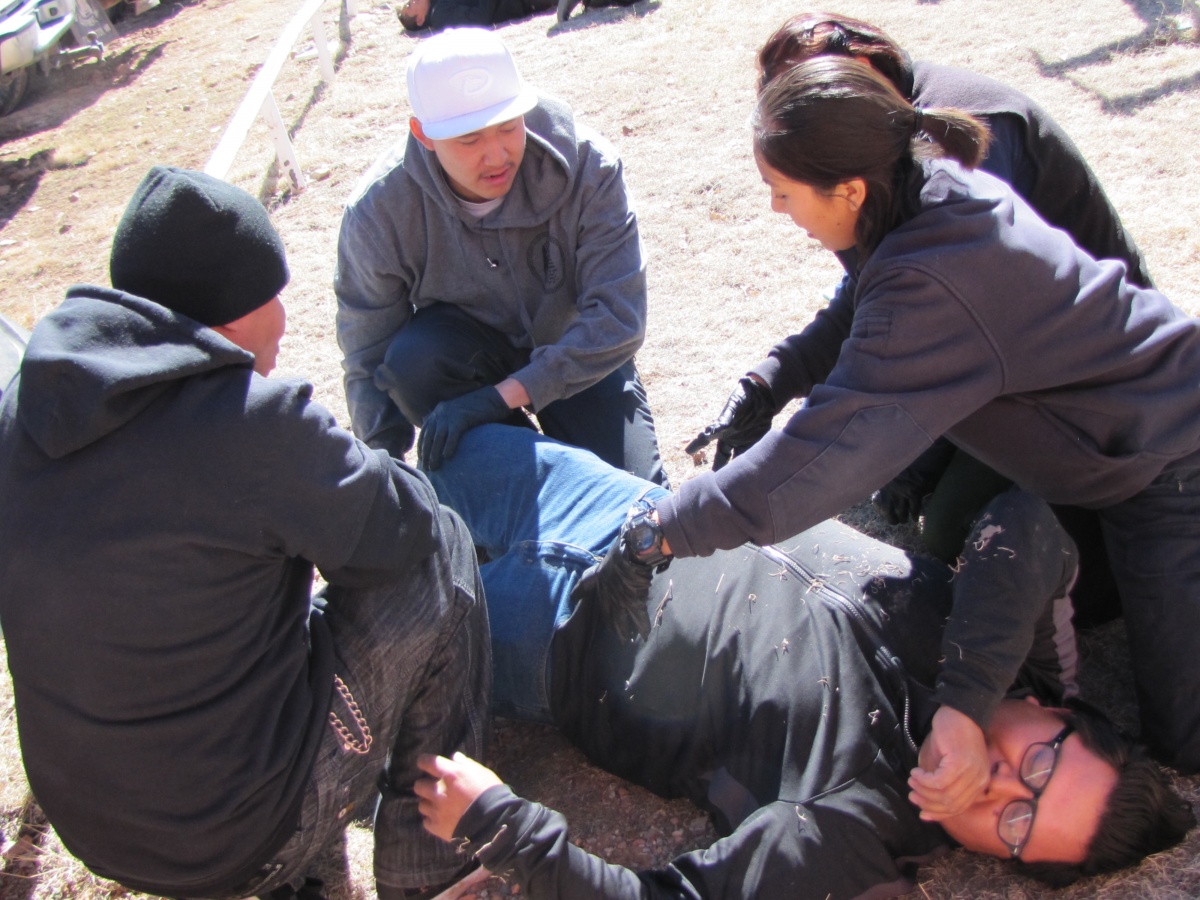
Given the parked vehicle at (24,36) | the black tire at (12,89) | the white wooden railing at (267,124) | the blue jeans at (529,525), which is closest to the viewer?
the blue jeans at (529,525)

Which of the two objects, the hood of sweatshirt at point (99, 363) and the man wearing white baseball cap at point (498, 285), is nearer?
the hood of sweatshirt at point (99, 363)

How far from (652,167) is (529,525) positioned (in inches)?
115

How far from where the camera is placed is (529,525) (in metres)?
2.22

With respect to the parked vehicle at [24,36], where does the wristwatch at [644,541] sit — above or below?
above

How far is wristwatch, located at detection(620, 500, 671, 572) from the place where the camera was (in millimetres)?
1875

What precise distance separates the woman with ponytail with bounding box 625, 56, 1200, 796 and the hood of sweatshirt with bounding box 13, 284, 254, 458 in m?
0.87

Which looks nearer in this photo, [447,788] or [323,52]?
[447,788]

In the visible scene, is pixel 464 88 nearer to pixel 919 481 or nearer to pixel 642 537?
pixel 642 537

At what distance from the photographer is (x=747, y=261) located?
12.8 feet

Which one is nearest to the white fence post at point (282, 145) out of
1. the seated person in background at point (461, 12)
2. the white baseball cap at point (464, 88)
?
the seated person in background at point (461, 12)

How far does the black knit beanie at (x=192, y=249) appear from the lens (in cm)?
157

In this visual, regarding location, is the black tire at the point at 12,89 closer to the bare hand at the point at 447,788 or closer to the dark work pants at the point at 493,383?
the dark work pants at the point at 493,383

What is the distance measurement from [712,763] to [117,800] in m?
1.05

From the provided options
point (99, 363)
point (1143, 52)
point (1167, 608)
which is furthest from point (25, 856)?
point (1143, 52)
